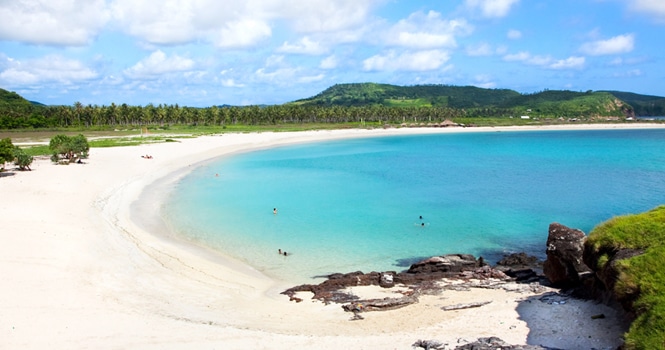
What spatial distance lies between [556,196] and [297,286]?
95.8 ft

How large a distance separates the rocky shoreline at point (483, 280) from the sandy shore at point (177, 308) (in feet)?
1.66

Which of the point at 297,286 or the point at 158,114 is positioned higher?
the point at 158,114

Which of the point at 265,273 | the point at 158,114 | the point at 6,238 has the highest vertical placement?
the point at 158,114

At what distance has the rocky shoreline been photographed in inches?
564

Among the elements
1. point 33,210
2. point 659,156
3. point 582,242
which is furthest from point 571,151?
point 33,210

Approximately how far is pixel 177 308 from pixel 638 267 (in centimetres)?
1298

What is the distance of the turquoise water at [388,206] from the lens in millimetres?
23078

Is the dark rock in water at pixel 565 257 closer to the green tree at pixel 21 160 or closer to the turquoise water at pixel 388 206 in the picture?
the turquoise water at pixel 388 206

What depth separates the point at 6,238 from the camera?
1953cm

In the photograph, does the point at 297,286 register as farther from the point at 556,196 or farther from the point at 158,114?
the point at 158,114

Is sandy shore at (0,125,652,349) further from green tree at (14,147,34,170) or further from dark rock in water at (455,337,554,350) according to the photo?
green tree at (14,147,34,170)

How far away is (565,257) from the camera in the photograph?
15.3 metres

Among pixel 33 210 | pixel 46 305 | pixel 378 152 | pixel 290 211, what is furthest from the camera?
pixel 378 152

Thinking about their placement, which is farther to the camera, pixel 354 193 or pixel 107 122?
pixel 107 122
